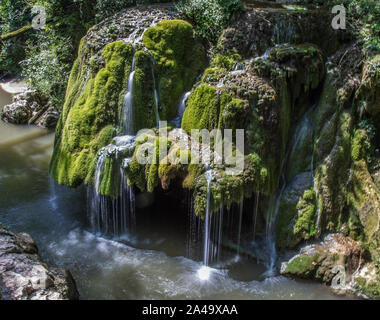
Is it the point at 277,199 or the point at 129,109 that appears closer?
the point at 277,199

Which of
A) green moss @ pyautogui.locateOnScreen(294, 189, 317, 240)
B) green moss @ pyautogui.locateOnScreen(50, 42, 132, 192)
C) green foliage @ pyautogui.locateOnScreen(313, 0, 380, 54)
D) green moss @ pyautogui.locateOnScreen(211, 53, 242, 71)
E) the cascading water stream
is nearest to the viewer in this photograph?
green foliage @ pyautogui.locateOnScreen(313, 0, 380, 54)

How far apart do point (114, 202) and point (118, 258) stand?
142 cm

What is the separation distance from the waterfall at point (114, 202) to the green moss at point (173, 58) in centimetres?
152

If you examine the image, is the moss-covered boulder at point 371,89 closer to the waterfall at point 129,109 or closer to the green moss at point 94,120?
the waterfall at point 129,109

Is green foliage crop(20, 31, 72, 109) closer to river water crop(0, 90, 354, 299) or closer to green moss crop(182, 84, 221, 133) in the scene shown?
river water crop(0, 90, 354, 299)

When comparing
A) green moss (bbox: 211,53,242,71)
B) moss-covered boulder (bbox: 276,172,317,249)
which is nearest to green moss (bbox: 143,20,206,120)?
green moss (bbox: 211,53,242,71)

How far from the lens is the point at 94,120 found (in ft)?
29.9

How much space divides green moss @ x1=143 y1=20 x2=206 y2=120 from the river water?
3.39 meters

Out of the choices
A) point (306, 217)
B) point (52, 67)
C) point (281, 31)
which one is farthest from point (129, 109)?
point (52, 67)

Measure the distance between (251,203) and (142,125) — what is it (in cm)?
340

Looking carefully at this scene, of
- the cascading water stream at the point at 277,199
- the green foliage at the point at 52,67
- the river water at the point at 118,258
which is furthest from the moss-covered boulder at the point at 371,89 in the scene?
the green foliage at the point at 52,67

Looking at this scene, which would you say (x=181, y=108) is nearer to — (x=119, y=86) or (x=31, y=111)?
(x=119, y=86)

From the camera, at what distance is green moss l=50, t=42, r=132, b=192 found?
8.87m

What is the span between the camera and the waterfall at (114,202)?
8.43 m
